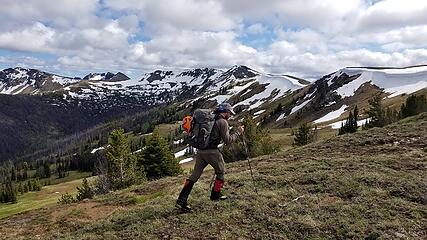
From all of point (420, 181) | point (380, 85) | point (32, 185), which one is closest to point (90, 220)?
point (420, 181)

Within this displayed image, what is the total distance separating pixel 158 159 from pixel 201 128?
44.1 metres

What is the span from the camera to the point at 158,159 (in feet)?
188

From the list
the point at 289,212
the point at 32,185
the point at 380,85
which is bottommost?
the point at 32,185

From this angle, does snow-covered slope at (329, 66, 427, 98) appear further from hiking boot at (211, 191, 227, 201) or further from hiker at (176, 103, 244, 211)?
hiker at (176, 103, 244, 211)

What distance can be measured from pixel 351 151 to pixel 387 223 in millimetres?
11704

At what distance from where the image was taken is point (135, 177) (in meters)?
49.1

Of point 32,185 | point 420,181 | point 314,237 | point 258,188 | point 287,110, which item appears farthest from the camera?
point 287,110

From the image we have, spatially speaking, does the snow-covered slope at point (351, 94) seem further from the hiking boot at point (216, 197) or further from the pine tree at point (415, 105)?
the hiking boot at point (216, 197)

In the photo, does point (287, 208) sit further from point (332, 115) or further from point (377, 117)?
point (332, 115)

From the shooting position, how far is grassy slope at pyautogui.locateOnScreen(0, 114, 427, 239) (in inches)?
508

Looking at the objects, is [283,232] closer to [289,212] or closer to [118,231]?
[289,212]

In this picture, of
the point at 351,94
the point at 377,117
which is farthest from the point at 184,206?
the point at 351,94

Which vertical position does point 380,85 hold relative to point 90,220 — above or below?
above

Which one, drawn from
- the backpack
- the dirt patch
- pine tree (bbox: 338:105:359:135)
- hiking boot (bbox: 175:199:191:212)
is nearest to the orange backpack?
the backpack
